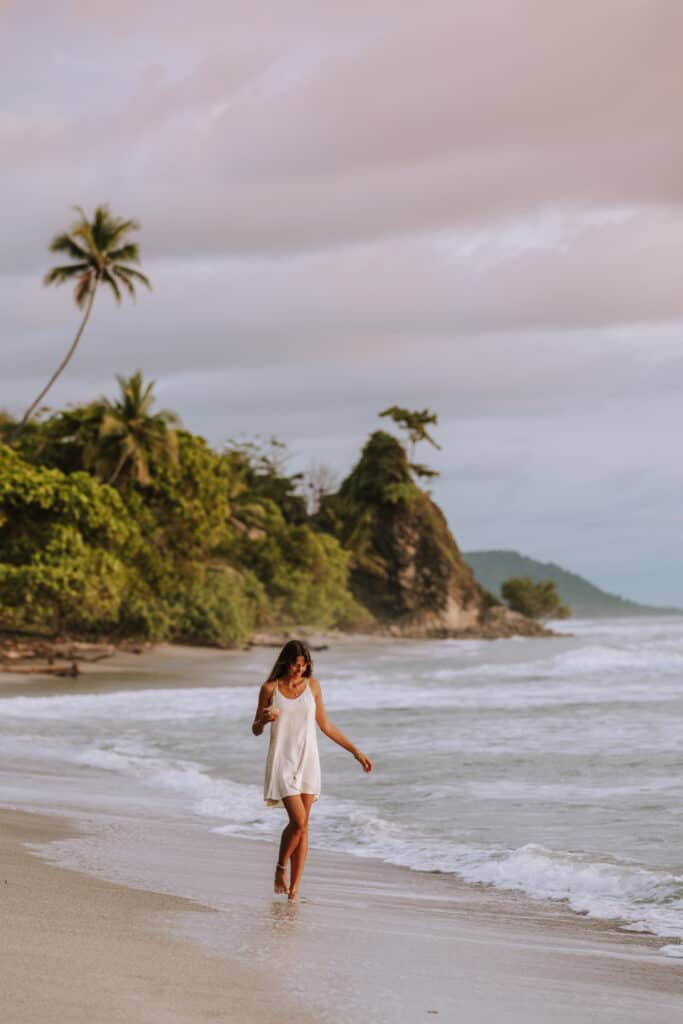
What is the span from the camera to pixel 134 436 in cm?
4009

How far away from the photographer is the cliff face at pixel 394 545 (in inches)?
3671

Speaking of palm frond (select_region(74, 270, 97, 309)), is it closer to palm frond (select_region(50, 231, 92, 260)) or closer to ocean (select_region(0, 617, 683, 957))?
palm frond (select_region(50, 231, 92, 260))

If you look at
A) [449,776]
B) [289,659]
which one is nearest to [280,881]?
[289,659]

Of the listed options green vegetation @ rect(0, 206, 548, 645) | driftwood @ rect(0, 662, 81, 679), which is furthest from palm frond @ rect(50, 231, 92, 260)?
driftwood @ rect(0, 662, 81, 679)

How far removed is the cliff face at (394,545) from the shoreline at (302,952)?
280 feet

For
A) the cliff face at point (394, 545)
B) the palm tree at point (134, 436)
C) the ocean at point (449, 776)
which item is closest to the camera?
the ocean at point (449, 776)

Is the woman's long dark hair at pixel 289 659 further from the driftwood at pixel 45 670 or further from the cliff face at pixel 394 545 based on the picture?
the cliff face at pixel 394 545

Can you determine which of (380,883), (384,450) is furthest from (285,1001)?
(384,450)

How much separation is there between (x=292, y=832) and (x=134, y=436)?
34.8 m

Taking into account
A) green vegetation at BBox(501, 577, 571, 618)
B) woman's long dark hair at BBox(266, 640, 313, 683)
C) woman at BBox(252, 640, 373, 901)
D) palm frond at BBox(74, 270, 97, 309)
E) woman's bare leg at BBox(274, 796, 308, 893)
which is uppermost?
palm frond at BBox(74, 270, 97, 309)

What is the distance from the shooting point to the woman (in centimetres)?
611

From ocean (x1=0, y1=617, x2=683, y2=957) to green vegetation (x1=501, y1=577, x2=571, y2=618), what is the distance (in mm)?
100644

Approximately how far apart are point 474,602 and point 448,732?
288 feet

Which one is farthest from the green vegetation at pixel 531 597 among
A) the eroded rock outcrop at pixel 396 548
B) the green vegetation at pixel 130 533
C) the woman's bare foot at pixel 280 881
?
the woman's bare foot at pixel 280 881
